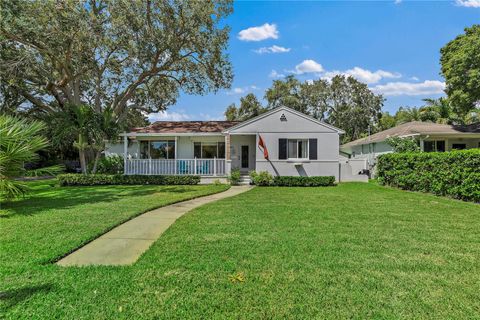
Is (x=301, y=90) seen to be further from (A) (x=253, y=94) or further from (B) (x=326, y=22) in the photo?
(B) (x=326, y=22)

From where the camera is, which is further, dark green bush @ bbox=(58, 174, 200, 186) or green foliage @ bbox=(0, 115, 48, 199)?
dark green bush @ bbox=(58, 174, 200, 186)

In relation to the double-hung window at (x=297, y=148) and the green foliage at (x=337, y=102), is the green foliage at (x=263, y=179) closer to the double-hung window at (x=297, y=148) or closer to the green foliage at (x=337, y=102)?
Result: the double-hung window at (x=297, y=148)

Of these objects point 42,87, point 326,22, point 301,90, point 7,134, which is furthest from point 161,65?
point 301,90

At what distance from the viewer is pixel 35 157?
937cm

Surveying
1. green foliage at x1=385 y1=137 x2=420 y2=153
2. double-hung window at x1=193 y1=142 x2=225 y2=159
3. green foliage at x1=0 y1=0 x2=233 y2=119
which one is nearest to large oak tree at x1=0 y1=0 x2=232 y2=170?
green foliage at x1=0 y1=0 x2=233 y2=119

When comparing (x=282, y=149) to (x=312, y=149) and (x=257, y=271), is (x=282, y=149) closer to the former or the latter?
(x=312, y=149)

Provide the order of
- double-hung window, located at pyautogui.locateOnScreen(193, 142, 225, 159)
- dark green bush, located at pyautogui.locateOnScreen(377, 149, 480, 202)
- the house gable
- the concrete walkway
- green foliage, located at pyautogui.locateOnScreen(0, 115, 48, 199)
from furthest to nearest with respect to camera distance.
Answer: double-hung window, located at pyautogui.locateOnScreen(193, 142, 225, 159) < the house gable < dark green bush, located at pyautogui.locateOnScreen(377, 149, 480, 202) < green foliage, located at pyautogui.locateOnScreen(0, 115, 48, 199) < the concrete walkway

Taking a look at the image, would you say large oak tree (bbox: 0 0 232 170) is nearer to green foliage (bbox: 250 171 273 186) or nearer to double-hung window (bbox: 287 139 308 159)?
double-hung window (bbox: 287 139 308 159)

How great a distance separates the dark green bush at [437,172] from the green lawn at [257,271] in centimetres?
421

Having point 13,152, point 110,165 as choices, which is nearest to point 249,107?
point 110,165

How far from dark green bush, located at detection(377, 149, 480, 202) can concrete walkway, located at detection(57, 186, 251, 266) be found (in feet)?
35.0

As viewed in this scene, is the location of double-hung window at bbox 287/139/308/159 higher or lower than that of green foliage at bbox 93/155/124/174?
higher

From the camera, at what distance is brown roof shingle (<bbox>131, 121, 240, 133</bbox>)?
19.4 meters

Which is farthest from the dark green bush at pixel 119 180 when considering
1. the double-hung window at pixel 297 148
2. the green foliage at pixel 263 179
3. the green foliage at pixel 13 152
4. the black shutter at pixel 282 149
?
the green foliage at pixel 13 152
